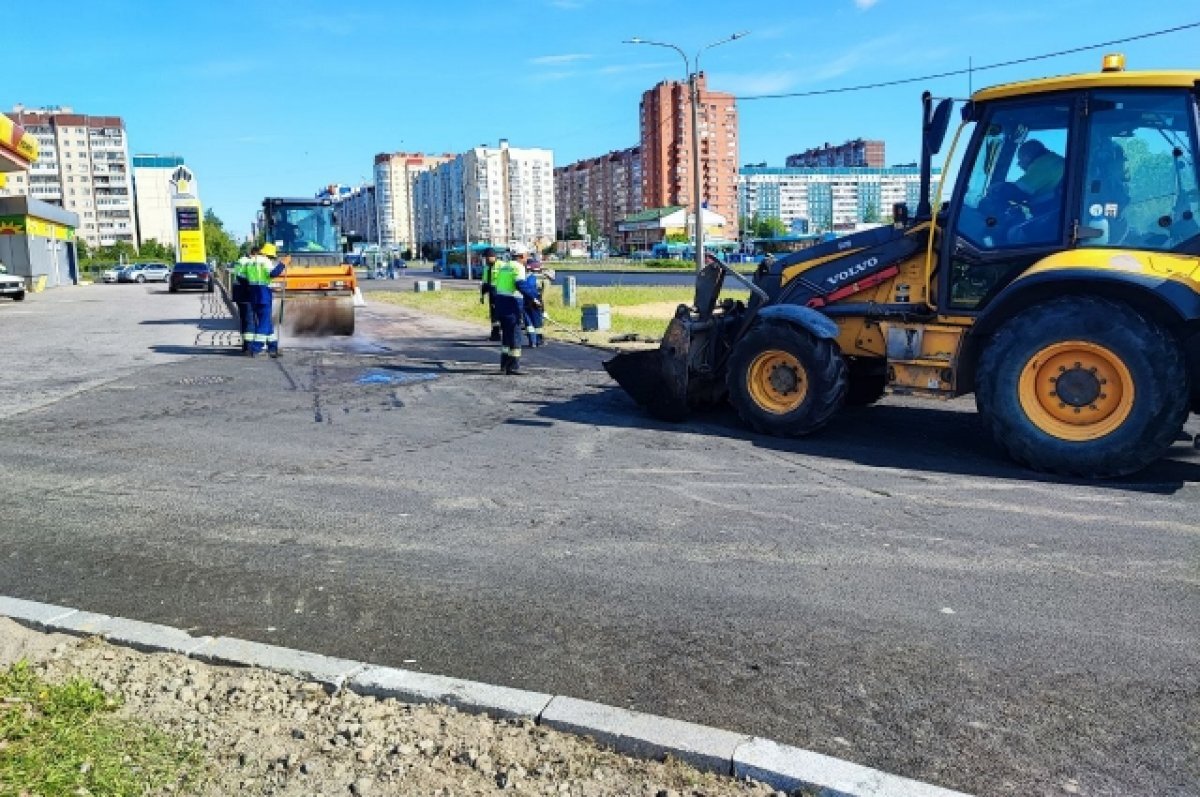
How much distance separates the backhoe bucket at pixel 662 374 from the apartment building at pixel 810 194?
327 feet

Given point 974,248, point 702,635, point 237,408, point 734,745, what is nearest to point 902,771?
point 734,745

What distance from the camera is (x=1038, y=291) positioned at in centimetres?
728

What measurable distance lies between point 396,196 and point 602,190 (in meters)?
31.6

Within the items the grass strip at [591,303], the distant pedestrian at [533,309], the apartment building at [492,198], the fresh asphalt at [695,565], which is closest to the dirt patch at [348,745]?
the fresh asphalt at [695,565]

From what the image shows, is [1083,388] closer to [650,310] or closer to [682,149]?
A: [650,310]

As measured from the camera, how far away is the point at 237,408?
10.8 metres

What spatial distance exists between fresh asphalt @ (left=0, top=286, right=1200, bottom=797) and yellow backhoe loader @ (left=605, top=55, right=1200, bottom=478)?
49cm

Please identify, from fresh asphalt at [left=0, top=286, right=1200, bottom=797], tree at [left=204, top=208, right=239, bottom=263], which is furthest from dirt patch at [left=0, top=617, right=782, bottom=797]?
tree at [left=204, top=208, right=239, bottom=263]

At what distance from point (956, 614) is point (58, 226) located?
6375 centimetres

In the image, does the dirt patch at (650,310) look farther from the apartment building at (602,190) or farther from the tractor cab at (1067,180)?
the apartment building at (602,190)

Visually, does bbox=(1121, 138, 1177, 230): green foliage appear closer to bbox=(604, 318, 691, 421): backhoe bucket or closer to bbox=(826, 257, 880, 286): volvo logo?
bbox=(826, 257, 880, 286): volvo logo

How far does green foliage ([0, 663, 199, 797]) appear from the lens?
305cm

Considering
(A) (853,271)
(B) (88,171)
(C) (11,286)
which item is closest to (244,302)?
(A) (853,271)

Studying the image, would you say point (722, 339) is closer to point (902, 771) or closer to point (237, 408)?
point (237, 408)
